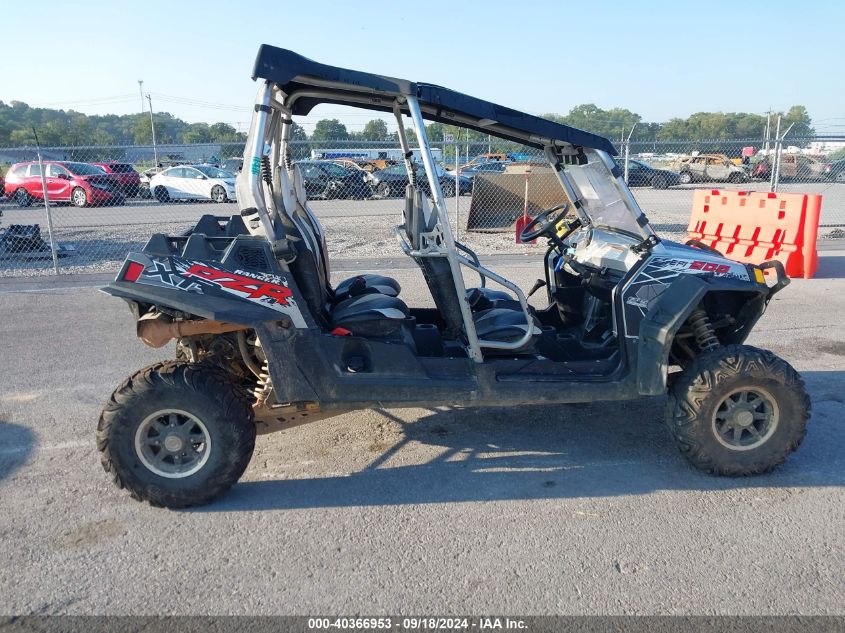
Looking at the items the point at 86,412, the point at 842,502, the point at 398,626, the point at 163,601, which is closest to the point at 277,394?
the point at 163,601

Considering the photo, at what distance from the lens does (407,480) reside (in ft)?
13.2

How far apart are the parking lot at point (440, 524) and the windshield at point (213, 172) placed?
18517mm

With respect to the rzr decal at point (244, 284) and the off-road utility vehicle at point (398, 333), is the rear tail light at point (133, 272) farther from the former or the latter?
the rzr decal at point (244, 284)

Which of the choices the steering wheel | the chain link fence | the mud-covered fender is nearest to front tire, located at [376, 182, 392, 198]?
the chain link fence

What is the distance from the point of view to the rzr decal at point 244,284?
11.9 feet

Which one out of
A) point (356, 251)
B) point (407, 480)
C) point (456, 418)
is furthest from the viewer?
point (356, 251)

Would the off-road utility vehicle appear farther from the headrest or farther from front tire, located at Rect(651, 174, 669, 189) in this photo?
front tire, located at Rect(651, 174, 669, 189)

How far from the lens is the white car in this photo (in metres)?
22.4

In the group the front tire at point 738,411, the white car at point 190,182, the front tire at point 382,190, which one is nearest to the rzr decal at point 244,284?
the front tire at point 738,411

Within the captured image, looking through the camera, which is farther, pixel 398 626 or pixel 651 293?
pixel 651 293

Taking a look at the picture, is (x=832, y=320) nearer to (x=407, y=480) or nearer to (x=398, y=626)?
(x=407, y=480)

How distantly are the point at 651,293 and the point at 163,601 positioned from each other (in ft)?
9.57

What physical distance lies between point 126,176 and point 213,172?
2830 millimetres

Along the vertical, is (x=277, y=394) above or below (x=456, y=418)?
above
